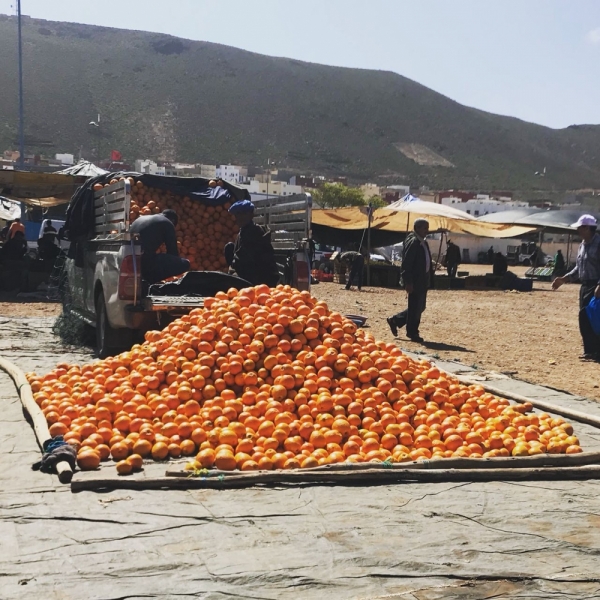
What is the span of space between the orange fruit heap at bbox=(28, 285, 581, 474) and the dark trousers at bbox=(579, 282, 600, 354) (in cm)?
451

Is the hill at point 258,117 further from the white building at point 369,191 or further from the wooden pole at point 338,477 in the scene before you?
the wooden pole at point 338,477

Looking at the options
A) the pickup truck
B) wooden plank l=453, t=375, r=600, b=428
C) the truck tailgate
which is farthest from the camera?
the pickup truck

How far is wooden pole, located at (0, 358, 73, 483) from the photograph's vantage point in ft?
15.9

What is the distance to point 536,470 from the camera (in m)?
5.20

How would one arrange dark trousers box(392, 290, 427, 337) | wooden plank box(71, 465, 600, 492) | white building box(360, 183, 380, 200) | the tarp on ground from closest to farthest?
wooden plank box(71, 465, 600, 492)
dark trousers box(392, 290, 427, 337)
the tarp on ground
white building box(360, 183, 380, 200)

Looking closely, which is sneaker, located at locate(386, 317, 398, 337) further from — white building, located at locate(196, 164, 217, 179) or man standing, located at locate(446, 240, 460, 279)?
white building, located at locate(196, 164, 217, 179)

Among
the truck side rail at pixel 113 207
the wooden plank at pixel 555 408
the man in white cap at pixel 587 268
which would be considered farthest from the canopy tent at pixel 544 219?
the wooden plank at pixel 555 408

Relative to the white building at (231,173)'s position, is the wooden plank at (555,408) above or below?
below

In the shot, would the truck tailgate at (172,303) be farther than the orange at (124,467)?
Yes

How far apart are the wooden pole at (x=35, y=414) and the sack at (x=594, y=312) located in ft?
23.2

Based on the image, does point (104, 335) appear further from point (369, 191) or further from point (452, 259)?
point (369, 191)

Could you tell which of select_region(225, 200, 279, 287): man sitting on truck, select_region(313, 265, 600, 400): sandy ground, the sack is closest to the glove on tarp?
select_region(225, 200, 279, 287): man sitting on truck

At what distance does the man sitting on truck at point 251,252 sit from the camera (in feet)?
32.0

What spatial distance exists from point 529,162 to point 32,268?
117427 mm
